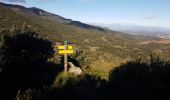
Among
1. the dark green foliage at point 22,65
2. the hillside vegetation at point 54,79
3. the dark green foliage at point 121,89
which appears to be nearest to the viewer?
the dark green foliage at point 121,89

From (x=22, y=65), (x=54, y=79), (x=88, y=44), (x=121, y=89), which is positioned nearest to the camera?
(x=121, y=89)

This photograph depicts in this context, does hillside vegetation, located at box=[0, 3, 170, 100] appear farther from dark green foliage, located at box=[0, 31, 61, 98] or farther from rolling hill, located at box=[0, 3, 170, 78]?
rolling hill, located at box=[0, 3, 170, 78]

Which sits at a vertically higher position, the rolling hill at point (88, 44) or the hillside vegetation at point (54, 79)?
→ the hillside vegetation at point (54, 79)

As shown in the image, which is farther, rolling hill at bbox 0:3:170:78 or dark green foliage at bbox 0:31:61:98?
rolling hill at bbox 0:3:170:78

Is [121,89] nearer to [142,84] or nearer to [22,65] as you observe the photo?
[142,84]

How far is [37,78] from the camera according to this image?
10.5 m

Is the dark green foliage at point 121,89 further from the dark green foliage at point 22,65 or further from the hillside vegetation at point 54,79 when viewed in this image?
the dark green foliage at point 22,65

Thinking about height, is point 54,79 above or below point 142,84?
below

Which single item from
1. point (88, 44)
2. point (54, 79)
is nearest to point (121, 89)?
point (54, 79)

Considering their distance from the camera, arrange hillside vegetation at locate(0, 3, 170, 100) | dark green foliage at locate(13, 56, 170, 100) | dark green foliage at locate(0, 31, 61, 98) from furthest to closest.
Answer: dark green foliage at locate(0, 31, 61, 98) < hillside vegetation at locate(0, 3, 170, 100) < dark green foliage at locate(13, 56, 170, 100)

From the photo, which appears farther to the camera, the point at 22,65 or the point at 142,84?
the point at 22,65

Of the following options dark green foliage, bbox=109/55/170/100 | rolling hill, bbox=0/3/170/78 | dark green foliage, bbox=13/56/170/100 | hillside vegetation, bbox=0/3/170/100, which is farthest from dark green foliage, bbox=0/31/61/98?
rolling hill, bbox=0/3/170/78

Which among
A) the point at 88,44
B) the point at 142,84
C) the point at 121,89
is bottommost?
the point at 88,44

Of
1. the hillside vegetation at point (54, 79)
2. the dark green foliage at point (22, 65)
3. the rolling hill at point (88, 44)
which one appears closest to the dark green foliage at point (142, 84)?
the hillside vegetation at point (54, 79)
